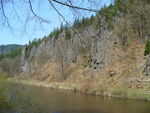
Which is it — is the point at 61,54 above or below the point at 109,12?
above

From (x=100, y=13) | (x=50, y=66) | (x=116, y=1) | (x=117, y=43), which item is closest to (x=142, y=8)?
(x=116, y=1)

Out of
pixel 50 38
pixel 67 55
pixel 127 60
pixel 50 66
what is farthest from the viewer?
pixel 50 38

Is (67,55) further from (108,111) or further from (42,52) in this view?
(108,111)

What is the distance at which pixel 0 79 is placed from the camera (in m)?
19.3

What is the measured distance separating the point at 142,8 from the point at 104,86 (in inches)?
1330

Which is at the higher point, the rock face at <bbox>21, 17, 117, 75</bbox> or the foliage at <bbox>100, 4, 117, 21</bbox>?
the rock face at <bbox>21, 17, 117, 75</bbox>

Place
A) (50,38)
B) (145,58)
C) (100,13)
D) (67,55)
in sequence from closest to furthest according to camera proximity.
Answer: (100,13), (145,58), (67,55), (50,38)

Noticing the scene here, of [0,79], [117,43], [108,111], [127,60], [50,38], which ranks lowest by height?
[108,111]

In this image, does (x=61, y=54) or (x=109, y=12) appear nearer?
(x=109, y=12)

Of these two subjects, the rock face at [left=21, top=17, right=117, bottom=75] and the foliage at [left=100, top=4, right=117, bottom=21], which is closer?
the foliage at [left=100, top=4, right=117, bottom=21]

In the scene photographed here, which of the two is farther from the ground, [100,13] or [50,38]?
[50,38]

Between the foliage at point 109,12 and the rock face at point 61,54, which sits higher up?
the rock face at point 61,54

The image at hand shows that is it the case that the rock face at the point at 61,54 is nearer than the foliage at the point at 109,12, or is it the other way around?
the foliage at the point at 109,12

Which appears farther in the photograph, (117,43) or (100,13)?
(117,43)
